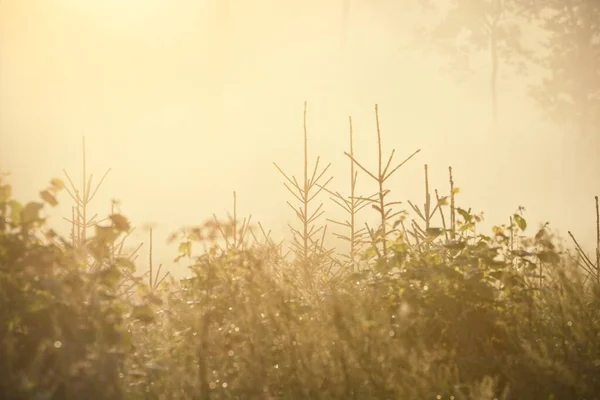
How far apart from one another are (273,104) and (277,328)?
166 feet

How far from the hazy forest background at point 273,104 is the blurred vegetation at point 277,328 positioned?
15.1 meters

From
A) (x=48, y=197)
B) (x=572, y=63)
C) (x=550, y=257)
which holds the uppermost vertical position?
(x=572, y=63)

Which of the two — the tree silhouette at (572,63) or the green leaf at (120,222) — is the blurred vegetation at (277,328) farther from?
the tree silhouette at (572,63)

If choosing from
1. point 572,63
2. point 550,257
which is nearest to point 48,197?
point 550,257

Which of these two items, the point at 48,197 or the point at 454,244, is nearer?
the point at 48,197

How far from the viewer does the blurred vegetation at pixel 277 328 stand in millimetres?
3238

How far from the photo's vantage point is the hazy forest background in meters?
32.0

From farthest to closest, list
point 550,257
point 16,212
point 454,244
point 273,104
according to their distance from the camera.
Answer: point 273,104 < point 550,257 < point 454,244 < point 16,212

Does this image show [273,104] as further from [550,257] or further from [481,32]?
[550,257]

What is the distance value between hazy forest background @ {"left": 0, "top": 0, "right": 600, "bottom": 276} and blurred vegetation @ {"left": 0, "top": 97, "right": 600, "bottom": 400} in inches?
595

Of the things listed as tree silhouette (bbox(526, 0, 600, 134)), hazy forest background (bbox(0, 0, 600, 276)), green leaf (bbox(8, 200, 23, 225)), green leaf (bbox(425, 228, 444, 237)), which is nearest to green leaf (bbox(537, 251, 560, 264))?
green leaf (bbox(425, 228, 444, 237))

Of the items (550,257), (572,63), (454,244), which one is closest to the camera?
(454,244)

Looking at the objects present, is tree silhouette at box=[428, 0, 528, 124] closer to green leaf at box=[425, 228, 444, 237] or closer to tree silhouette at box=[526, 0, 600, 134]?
tree silhouette at box=[526, 0, 600, 134]

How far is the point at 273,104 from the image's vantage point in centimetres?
5434
